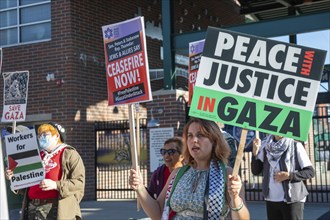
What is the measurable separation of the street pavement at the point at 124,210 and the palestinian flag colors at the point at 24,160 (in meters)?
4.64

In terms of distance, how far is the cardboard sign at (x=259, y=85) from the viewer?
3346 millimetres

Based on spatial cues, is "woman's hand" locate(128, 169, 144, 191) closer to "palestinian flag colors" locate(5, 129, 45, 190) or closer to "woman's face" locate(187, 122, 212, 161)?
"woman's face" locate(187, 122, 212, 161)

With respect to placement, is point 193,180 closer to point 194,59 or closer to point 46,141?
point 46,141

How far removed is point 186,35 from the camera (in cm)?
1198

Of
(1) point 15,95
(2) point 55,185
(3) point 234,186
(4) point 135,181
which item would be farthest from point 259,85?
(1) point 15,95

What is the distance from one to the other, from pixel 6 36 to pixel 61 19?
7.06 feet

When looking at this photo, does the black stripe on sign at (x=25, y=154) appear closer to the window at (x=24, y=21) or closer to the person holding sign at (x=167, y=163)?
the person holding sign at (x=167, y=163)

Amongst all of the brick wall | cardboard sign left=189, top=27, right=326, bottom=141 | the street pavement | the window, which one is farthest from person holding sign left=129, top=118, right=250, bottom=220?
the window

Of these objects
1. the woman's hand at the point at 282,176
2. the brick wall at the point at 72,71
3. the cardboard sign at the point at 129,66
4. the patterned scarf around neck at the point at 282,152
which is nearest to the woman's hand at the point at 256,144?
the patterned scarf around neck at the point at 282,152

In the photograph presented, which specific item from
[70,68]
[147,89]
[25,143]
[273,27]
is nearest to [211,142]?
[147,89]

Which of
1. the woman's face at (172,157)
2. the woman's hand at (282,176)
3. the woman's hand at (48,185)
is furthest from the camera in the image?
the woman's face at (172,157)

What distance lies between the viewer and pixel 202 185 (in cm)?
326

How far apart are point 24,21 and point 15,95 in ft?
18.2

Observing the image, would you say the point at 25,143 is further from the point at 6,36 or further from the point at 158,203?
the point at 6,36
